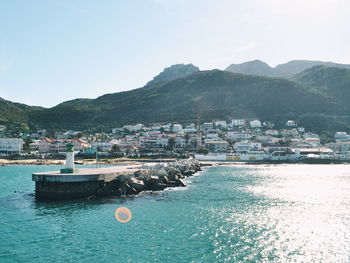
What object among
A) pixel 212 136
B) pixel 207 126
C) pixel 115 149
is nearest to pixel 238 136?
pixel 212 136

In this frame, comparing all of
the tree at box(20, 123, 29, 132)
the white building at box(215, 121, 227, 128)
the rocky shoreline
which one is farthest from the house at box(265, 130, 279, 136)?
the tree at box(20, 123, 29, 132)

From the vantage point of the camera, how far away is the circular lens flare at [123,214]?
24030mm

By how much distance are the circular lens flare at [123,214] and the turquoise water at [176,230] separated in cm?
54

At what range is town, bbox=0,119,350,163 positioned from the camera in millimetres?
114250

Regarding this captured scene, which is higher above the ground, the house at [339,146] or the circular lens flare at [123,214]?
the house at [339,146]

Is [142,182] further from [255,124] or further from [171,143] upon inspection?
[255,124]

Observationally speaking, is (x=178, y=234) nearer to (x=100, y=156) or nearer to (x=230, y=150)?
(x=100, y=156)

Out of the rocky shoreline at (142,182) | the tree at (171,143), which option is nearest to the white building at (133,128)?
the tree at (171,143)

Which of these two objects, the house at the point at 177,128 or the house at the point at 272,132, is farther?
the house at the point at 177,128

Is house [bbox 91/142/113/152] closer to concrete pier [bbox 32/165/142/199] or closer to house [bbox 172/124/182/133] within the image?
house [bbox 172/124/182/133]

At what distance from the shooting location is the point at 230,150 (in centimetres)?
13250

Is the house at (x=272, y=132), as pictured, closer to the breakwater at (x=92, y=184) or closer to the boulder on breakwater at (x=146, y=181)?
the boulder on breakwater at (x=146, y=181)

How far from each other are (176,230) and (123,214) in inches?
227

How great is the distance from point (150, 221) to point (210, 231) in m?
4.74
